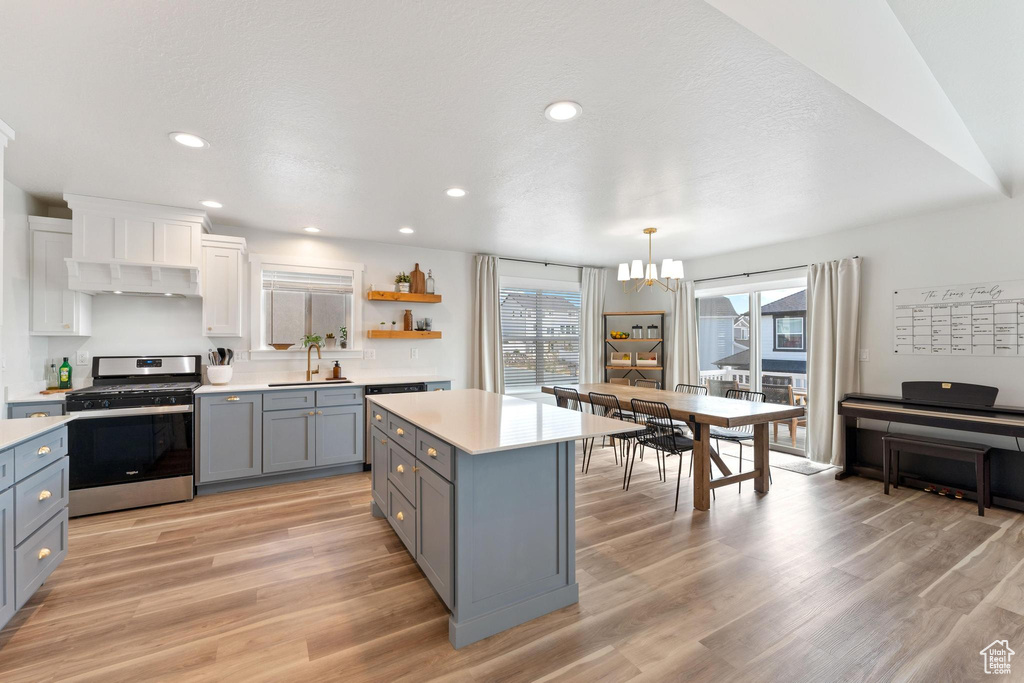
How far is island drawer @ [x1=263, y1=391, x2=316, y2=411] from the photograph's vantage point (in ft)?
13.0

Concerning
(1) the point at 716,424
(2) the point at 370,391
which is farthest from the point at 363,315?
(1) the point at 716,424

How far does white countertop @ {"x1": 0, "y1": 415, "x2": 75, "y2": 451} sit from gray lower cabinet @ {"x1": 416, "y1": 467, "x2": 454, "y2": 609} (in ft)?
5.78

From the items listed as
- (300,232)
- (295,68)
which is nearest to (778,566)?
(295,68)

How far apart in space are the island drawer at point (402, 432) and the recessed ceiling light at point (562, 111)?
5.84 ft

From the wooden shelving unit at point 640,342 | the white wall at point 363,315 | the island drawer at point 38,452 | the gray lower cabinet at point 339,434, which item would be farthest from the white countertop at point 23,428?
the wooden shelving unit at point 640,342

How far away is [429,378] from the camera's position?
15.6 feet

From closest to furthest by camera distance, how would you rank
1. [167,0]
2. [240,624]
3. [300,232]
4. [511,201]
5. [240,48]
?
[167,0], [240,48], [240,624], [511,201], [300,232]

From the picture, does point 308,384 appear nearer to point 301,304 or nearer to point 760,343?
point 301,304

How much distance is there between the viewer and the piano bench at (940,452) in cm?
336

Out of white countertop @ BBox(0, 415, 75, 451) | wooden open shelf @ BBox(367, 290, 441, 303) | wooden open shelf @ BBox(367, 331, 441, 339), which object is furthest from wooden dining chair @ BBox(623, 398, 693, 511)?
white countertop @ BBox(0, 415, 75, 451)

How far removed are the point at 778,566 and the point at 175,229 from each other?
16.7ft

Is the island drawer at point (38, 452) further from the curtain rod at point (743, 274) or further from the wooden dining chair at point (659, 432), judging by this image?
the curtain rod at point (743, 274)

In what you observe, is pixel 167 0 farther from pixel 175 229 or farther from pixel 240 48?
pixel 175 229

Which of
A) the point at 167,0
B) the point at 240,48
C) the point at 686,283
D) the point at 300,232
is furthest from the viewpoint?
the point at 686,283
